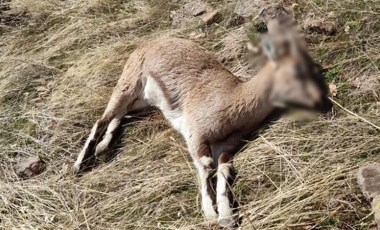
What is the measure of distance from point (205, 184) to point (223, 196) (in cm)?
24

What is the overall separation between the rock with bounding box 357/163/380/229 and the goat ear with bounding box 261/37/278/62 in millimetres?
3180

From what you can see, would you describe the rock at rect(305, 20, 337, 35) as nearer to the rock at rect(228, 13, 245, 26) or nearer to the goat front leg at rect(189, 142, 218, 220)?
the rock at rect(228, 13, 245, 26)

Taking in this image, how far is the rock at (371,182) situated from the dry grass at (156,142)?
0.45ft

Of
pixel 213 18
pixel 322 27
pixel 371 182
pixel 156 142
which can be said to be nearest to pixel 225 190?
pixel 156 142

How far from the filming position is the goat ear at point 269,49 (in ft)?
3.08

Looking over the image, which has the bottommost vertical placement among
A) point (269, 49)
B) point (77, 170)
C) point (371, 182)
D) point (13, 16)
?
point (77, 170)

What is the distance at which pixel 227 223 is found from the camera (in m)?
4.41

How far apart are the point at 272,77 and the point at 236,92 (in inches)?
175

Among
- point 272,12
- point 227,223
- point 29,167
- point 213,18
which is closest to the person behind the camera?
point 227,223

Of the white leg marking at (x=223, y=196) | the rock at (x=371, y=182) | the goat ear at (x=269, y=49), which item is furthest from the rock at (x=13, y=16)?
the goat ear at (x=269, y=49)

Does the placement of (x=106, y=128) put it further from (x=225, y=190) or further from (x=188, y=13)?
(x=188, y=13)

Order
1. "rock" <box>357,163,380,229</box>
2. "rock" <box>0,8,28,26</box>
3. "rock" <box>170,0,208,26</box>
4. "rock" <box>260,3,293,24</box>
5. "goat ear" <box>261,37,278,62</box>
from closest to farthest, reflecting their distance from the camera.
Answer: "goat ear" <box>261,37,278,62</box>, "rock" <box>357,163,380,229</box>, "rock" <box>260,3,293,24</box>, "rock" <box>170,0,208,26</box>, "rock" <box>0,8,28,26</box>

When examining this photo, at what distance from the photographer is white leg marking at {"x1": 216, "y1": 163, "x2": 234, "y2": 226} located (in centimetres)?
444

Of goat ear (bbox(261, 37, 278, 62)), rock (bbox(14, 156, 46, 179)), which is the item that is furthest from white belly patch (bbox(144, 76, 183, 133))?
goat ear (bbox(261, 37, 278, 62))
